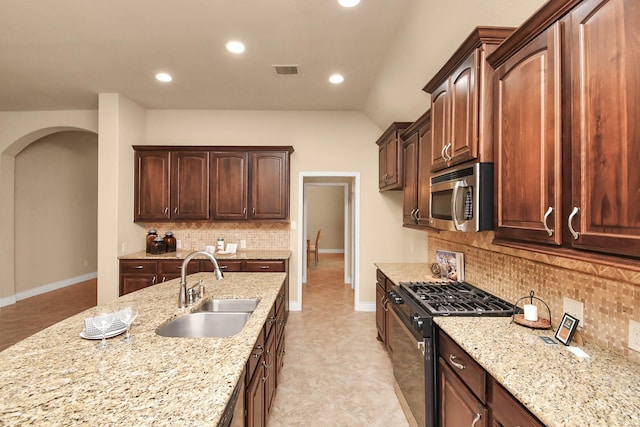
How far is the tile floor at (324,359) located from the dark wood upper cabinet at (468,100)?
6.27 feet

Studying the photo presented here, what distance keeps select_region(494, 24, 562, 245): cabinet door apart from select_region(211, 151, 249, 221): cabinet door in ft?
10.8

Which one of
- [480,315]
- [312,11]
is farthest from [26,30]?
[480,315]

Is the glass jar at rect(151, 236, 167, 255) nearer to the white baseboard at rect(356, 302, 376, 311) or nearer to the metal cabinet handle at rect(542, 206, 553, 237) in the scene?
the white baseboard at rect(356, 302, 376, 311)

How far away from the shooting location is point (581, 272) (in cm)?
146

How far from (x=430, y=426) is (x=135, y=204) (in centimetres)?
426

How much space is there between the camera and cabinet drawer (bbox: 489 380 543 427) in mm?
997

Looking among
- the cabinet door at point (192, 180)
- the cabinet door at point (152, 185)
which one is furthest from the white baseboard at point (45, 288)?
the cabinet door at point (192, 180)

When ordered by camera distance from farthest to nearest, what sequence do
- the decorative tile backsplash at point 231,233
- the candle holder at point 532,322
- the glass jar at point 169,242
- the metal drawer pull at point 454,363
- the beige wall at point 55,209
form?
the beige wall at point 55,209
the decorative tile backsplash at point 231,233
the glass jar at point 169,242
the candle holder at point 532,322
the metal drawer pull at point 454,363

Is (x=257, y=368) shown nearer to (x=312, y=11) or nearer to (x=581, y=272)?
(x=581, y=272)

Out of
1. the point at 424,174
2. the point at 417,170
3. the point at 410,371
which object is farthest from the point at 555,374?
the point at 417,170

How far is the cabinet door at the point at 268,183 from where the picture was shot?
13.8 feet

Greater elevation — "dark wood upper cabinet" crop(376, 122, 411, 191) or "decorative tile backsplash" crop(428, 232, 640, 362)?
"dark wood upper cabinet" crop(376, 122, 411, 191)

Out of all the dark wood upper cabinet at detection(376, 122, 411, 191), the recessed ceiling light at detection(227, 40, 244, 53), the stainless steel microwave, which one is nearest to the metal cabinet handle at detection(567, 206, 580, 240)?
the stainless steel microwave

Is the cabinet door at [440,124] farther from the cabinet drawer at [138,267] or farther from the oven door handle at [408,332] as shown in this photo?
the cabinet drawer at [138,267]
